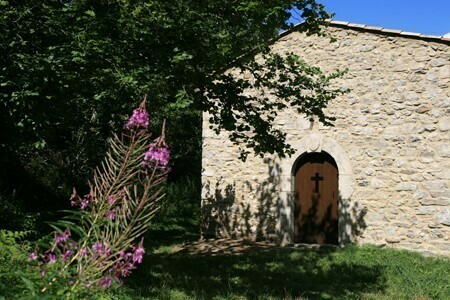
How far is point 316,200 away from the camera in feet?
31.5

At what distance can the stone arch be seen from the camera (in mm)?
9008

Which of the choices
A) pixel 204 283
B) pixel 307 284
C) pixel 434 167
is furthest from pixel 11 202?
pixel 434 167

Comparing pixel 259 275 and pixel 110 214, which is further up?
pixel 110 214

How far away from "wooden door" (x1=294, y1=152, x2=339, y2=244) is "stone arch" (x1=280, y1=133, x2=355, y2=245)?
190 millimetres

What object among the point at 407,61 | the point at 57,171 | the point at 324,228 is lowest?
the point at 324,228

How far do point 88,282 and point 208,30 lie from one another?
361 cm

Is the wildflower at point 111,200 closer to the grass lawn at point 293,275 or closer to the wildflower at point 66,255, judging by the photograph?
the wildflower at point 66,255

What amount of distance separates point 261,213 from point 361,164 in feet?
7.78

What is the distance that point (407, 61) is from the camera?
883 cm

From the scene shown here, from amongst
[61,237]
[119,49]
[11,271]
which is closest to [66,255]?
[61,237]

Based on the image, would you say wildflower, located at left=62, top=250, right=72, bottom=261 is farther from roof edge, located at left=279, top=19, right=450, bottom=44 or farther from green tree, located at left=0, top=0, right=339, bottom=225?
roof edge, located at left=279, top=19, right=450, bottom=44

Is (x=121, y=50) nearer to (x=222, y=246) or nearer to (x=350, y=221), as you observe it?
(x=222, y=246)

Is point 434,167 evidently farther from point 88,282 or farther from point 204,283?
point 88,282

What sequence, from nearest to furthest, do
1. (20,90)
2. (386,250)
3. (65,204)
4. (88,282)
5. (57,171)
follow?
1. (88,282)
2. (20,90)
3. (386,250)
4. (65,204)
5. (57,171)
